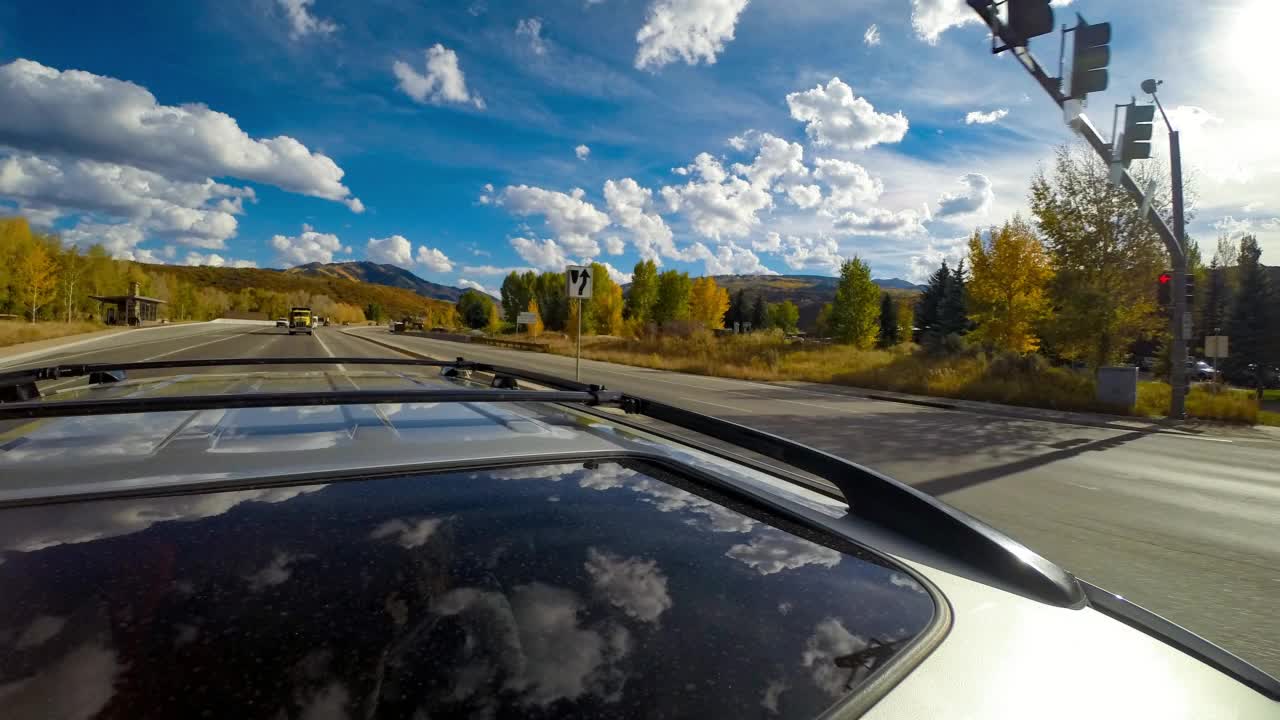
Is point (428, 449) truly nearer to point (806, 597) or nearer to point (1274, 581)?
point (806, 597)

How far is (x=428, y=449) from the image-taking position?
5.36 ft

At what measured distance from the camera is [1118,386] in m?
16.3

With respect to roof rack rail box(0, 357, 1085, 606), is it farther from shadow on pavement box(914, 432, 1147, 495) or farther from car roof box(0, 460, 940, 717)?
shadow on pavement box(914, 432, 1147, 495)

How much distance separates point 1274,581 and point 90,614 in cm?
654

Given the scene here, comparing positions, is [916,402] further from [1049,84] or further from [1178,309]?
[1049,84]

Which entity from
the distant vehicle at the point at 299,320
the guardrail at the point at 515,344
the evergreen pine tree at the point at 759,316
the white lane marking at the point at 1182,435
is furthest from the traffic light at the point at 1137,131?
the evergreen pine tree at the point at 759,316

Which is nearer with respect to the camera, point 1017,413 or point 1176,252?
point 1176,252

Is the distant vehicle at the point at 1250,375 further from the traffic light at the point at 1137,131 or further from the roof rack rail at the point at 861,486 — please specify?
the roof rack rail at the point at 861,486

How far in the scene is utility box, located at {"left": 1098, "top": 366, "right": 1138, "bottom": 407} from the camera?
632 inches

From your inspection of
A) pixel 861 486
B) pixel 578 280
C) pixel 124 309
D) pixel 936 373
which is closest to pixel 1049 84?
pixel 578 280

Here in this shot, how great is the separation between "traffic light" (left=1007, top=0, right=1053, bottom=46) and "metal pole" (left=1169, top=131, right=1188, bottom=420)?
10.1 metres

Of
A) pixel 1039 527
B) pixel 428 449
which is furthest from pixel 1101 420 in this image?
pixel 428 449

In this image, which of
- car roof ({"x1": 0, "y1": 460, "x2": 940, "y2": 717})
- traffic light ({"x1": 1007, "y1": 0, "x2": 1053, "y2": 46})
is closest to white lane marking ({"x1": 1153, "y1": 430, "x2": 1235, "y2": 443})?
traffic light ({"x1": 1007, "y1": 0, "x2": 1053, "y2": 46})

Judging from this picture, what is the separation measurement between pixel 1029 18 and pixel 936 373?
1598 centimetres
